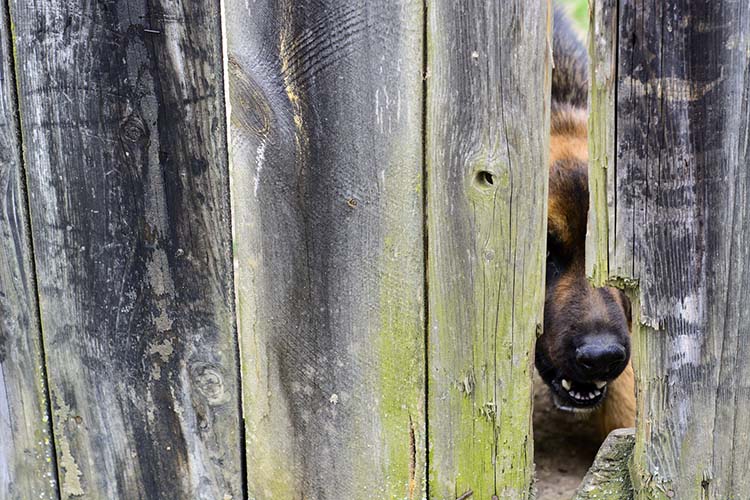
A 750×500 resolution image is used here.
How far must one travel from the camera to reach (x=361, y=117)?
214 cm

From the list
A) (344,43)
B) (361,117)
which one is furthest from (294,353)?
(344,43)

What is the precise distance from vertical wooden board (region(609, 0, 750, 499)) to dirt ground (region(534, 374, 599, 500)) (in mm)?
1508

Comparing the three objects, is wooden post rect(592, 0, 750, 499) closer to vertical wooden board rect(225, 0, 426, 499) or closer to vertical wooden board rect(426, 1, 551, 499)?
vertical wooden board rect(426, 1, 551, 499)

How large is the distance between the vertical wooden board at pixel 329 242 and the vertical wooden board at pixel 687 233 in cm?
55

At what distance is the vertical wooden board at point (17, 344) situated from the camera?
87.0 inches

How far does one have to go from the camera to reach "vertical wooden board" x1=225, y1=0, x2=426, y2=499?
6.91 feet

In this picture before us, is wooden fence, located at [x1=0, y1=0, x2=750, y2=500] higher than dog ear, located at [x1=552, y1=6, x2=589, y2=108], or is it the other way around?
dog ear, located at [x1=552, y1=6, x2=589, y2=108]

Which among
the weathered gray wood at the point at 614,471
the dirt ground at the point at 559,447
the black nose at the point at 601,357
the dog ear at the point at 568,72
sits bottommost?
the dirt ground at the point at 559,447

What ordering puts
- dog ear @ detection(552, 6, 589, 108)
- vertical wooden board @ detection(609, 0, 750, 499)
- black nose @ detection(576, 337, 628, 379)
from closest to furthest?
1. vertical wooden board @ detection(609, 0, 750, 499)
2. black nose @ detection(576, 337, 628, 379)
3. dog ear @ detection(552, 6, 589, 108)

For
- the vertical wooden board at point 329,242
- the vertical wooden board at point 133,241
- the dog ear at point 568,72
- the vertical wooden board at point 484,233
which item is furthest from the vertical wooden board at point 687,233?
the dog ear at point 568,72

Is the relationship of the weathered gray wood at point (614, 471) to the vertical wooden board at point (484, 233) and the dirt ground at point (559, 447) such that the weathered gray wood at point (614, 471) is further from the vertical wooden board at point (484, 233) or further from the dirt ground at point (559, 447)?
the dirt ground at point (559, 447)

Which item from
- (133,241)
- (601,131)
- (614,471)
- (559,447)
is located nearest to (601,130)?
(601,131)

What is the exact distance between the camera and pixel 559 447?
Answer: 4.24 m

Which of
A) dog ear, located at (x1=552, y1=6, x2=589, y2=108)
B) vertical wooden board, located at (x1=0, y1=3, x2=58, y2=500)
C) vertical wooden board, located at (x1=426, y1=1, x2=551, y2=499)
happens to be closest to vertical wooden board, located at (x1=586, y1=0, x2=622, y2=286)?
vertical wooden board, located at (x1=426, y1=1, x2=551, y2=499)
